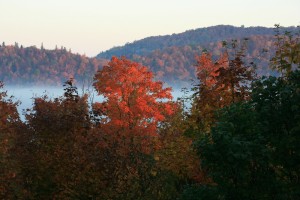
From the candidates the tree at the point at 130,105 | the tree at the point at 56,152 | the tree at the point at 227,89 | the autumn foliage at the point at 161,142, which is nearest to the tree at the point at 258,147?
the autumn foliage at the point at 161,142

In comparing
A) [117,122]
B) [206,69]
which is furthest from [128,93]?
[206,69]

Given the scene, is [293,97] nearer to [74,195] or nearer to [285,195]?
[285,195]

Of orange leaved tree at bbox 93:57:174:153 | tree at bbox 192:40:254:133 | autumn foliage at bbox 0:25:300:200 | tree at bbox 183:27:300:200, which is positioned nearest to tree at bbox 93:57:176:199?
orange leaved tree at bbox 93:57:174:153

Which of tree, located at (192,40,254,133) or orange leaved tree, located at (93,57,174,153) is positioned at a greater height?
tree, located at (192,40,254,133)

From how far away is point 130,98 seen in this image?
49.9m

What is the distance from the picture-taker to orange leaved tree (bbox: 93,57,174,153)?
4688 cm

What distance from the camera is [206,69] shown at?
39.7m

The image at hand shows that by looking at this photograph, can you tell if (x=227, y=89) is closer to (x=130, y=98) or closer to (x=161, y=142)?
(x=161, y=142)

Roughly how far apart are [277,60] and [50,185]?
51.8 feet

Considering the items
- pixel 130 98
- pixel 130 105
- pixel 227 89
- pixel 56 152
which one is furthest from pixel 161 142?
pixel 56 152

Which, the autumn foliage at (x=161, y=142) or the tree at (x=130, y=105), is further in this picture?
the tree at (x=130, y=105)

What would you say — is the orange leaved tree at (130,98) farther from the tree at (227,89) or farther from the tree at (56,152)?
the tree at (227,89)

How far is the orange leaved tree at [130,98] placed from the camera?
154ft

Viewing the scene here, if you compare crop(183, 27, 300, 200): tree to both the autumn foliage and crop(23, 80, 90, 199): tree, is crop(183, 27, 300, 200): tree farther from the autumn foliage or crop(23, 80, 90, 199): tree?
crop(23, 80, 90, 199): tree
